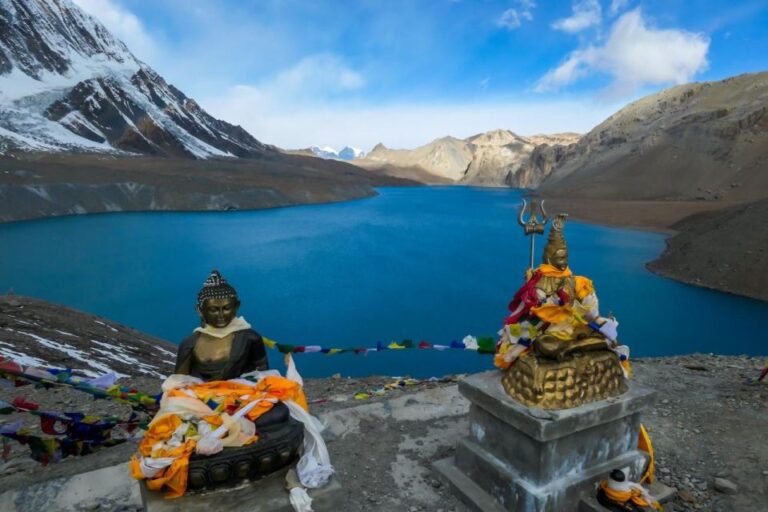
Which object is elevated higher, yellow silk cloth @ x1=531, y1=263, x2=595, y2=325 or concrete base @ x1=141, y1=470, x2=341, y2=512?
yellow silk cloth @ x1=531, y1=263, x2=595, y2=325

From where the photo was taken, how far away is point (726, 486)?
4945 mm

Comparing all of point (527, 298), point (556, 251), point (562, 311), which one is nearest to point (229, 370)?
point (527, 298)

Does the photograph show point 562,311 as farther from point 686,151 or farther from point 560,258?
point 686,151

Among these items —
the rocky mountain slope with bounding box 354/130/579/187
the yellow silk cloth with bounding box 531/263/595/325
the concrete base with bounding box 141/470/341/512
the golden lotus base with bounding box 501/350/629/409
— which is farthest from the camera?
the rocky mountain slope with bounding box 354/130/579/187

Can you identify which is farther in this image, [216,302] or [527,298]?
[527,298]

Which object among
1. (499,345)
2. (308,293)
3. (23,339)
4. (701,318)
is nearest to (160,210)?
(308,293)

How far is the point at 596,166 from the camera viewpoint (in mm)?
75188

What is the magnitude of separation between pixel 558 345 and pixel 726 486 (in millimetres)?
2545

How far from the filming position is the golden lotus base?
441 centimetres

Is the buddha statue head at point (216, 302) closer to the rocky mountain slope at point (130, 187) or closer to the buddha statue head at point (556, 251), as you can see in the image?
the buddha statue head at point (556, 251)

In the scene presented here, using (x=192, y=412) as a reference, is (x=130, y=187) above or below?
above

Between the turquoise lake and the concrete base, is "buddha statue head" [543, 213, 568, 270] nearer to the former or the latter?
the concrete base

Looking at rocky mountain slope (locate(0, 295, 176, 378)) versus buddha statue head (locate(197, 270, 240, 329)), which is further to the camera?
rocky mountain slope (locate(0, 295, 176, 378))

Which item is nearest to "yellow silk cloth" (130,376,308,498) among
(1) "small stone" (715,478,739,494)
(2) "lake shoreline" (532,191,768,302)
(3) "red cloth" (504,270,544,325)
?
Answer: (3) "red cloth" (504,270,544,325)
